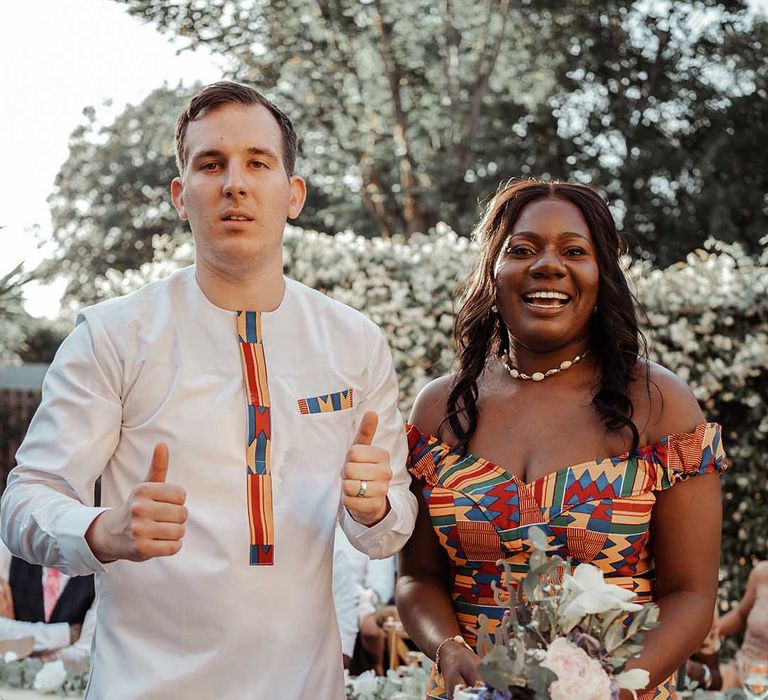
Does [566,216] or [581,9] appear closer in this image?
[566,216]

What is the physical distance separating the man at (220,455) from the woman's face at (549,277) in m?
0.49

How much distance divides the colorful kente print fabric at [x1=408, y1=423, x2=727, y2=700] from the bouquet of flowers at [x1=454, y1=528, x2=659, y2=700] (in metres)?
0.59

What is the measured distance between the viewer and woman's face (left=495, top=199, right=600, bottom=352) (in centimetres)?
264

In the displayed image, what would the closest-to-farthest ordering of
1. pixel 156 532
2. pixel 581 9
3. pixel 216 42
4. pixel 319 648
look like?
1. pixel 156 532
2. pixel 319 648
3. pixel 216 42
4. pixel 581 9

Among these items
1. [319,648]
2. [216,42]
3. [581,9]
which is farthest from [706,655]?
[581,9]

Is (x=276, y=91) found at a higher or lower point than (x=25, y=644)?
higher

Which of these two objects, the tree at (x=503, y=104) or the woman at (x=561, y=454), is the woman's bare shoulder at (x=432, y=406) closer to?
the woman at (x=561, y=454)

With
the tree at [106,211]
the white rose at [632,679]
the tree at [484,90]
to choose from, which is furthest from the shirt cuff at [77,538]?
the tree at [106,211]

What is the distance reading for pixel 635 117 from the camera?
18359 mm

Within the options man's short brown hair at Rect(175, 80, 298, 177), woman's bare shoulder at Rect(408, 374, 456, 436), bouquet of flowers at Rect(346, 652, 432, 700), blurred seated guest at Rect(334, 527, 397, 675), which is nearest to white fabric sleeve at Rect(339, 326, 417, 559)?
woman's bare shoulder at Rect(408, 374, 456, 436)

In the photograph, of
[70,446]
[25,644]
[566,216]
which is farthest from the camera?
[25,644]

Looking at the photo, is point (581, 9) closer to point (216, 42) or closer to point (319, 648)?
point (216, 42)

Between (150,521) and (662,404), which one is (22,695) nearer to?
(150,521)

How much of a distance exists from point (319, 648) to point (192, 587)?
334mm
